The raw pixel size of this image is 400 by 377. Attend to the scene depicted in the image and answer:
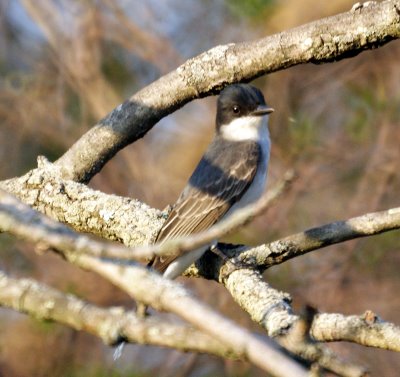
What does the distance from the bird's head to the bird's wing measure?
6.8 inches

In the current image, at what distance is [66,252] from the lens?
6.45 feet

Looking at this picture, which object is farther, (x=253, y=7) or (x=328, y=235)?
(x=253, y=7)

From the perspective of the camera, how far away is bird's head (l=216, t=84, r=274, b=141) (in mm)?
5602

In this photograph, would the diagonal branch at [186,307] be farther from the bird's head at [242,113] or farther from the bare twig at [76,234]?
the bird's head at [242,113]

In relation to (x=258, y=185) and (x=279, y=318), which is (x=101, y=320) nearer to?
(x=279, y=318)

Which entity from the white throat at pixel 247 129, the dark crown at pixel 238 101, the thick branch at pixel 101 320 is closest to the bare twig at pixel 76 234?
the thick branch at pixel 101 320

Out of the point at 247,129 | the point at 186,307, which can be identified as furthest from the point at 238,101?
the point at 186,307

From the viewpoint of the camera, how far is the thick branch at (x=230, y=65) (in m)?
3.68

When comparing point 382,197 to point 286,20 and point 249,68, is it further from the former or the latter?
point 249,68

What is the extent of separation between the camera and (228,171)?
534cm

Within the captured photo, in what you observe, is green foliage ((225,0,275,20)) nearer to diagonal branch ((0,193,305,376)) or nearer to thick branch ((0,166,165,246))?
thick branch ((0,166,165,246))

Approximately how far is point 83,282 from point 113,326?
17.8 feet

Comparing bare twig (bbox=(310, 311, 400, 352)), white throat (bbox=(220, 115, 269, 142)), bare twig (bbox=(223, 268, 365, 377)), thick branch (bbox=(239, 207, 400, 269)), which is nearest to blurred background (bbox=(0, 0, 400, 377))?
white throat (bbox=(220, 115, 269, 142))

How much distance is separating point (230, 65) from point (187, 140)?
4185 millimetres
